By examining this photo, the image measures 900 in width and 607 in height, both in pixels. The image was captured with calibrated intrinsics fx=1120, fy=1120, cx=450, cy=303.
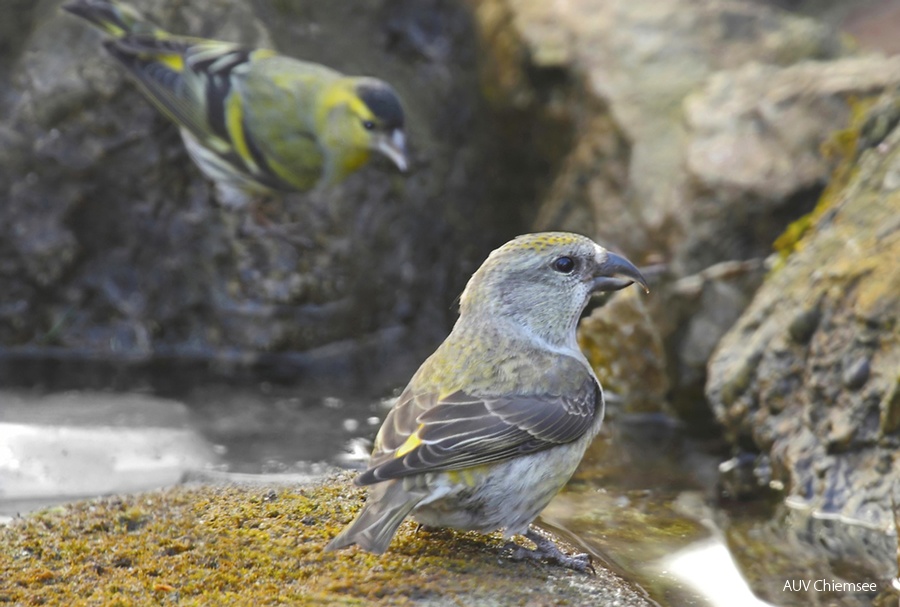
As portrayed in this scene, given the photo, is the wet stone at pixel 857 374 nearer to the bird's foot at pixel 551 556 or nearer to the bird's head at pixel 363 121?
the bird's foot at pixel 551 556

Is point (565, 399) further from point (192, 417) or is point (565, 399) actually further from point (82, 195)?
point (82, 195)

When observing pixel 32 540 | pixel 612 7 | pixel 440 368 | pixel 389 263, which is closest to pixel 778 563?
pixel 440 368

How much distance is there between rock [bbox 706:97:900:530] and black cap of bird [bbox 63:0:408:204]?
8.23ft

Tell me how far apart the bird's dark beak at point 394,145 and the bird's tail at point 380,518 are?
12.5ft

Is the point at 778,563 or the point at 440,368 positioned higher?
the point at 440,368

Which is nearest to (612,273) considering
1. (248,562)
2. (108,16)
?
(248,562)

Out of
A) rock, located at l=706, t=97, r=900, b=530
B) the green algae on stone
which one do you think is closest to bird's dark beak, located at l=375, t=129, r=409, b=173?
rock, located at l=706, t=97, r=900, b=530

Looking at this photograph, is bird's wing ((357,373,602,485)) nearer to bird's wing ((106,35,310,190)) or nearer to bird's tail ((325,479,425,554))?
bird's tail ((325,479,425,554))

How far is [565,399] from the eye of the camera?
12.9 ft

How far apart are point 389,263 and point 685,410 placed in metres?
2.45

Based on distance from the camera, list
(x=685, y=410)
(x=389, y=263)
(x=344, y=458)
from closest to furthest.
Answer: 1. (x=344, y=458)
2. (x=685, y=410)
3. (x=389, y=263)

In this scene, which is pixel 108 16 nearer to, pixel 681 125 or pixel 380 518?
pixel 681 125

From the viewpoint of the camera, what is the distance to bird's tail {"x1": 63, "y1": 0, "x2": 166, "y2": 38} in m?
7.12

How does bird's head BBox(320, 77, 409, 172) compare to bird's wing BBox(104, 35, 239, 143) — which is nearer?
bird's wing BBox(104, 35, 239, 143)
